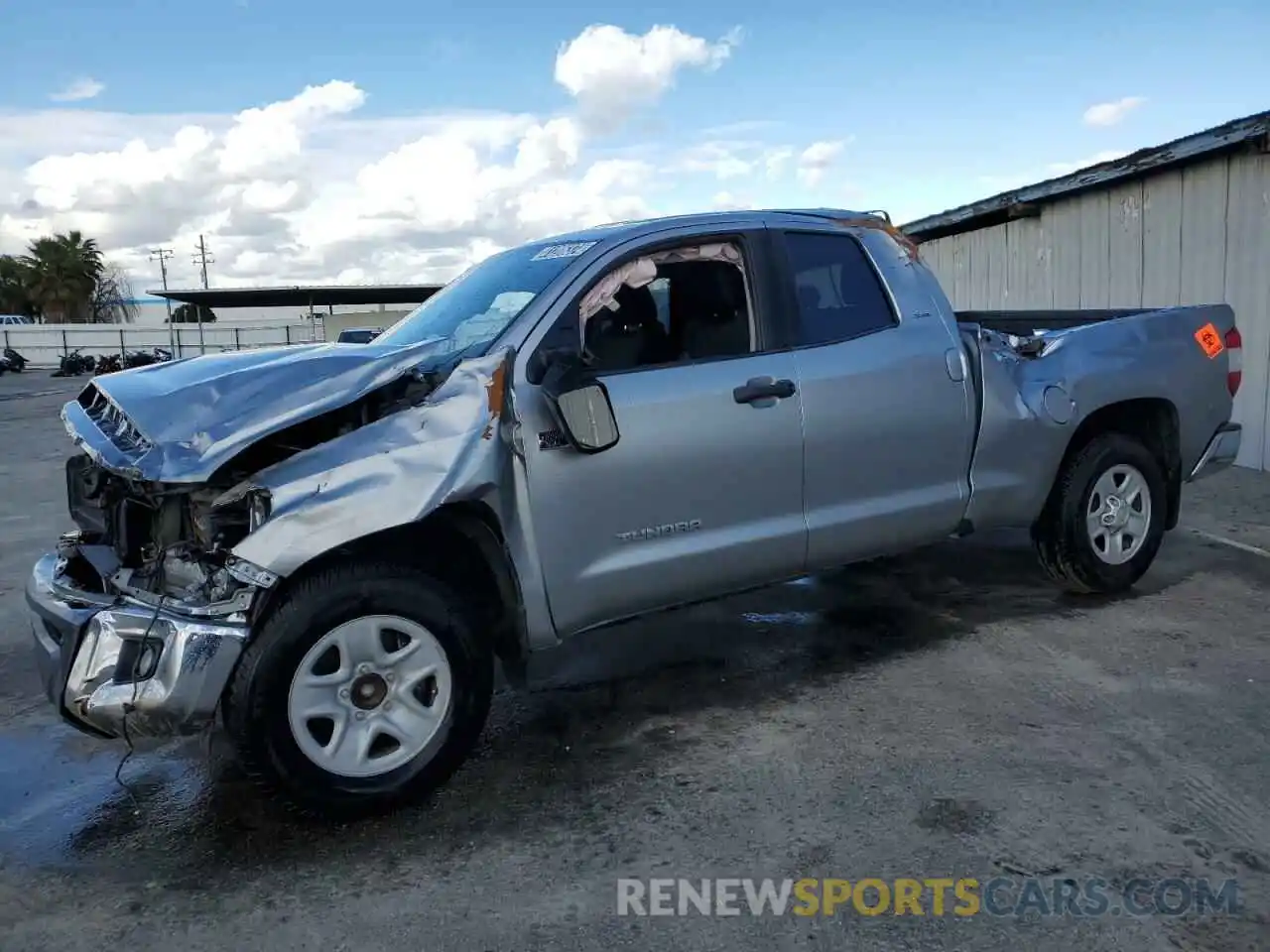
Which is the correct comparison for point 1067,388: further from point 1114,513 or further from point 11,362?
point 11,362

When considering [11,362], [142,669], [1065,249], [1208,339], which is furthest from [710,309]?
[11,362]

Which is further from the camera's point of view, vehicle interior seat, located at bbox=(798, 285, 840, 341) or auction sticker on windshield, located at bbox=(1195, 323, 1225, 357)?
auction sticker on windshield, located at bbox=(1195, 323, 1225, 357)

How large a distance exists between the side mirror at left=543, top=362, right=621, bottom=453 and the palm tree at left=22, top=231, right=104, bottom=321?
77962 millimetres

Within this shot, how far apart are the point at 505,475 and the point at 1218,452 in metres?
4.25

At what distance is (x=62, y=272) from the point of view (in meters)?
70.3

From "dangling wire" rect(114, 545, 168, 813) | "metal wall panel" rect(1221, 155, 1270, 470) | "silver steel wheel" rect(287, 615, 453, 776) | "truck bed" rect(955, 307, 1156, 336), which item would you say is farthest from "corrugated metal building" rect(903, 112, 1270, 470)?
"dangling wire" rect(114, 545, 168, 813)

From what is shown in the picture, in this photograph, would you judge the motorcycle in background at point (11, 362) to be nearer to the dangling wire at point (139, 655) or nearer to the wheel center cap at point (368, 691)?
the dangling wire at point (139, 655)

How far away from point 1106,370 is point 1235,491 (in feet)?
12.9

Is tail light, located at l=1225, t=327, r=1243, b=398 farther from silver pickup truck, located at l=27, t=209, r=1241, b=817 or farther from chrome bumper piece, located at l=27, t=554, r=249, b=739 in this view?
chrome bumper piece, located at l=27, t=554, r=249, b=739

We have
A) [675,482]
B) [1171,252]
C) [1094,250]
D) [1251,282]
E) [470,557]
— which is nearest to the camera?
[470,557]

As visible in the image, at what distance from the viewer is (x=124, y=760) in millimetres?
3865

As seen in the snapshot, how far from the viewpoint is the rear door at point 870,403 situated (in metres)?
4.33

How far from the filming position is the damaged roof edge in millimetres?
A: 8086

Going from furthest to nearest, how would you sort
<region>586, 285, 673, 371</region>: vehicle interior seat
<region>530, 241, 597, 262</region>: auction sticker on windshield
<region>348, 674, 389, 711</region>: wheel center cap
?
<region>530, 241, 597, 262</region>: auction sticker on windshield → <region>586, 285, 673, 371</region>: vehicle interior seat → <region>348, 674, 389, 711</region>: wheel center cap
